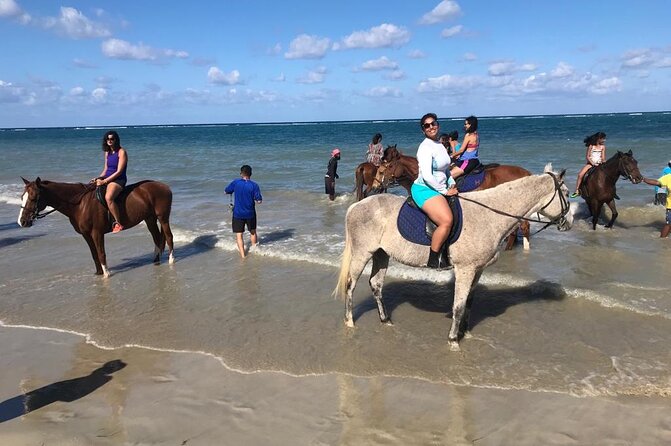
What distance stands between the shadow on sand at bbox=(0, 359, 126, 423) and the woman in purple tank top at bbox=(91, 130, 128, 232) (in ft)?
14.8

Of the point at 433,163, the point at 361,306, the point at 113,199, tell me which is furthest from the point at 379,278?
the point at 113,199

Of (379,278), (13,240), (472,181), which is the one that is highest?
(472,181)

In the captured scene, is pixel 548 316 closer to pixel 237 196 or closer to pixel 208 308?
pixel 208 308

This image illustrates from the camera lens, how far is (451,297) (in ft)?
24.9

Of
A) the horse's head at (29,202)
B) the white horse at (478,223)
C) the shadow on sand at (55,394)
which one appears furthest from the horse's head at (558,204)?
the horse's head at (29,202)

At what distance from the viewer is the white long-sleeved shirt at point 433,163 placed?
214 inches

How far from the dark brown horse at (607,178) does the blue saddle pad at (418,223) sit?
303 inches

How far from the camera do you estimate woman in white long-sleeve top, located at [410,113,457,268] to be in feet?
17.8

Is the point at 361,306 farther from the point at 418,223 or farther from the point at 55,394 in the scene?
the point at 55,394

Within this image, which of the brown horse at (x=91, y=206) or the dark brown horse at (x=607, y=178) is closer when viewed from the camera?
the brown horse at (x=91, y=206)

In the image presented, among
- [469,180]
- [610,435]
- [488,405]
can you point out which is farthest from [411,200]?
[469,180]

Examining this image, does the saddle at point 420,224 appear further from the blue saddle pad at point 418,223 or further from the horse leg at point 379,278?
the horse leg at point 379,278

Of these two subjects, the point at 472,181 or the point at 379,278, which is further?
the point at 472,181

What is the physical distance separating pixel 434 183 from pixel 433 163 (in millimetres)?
234
